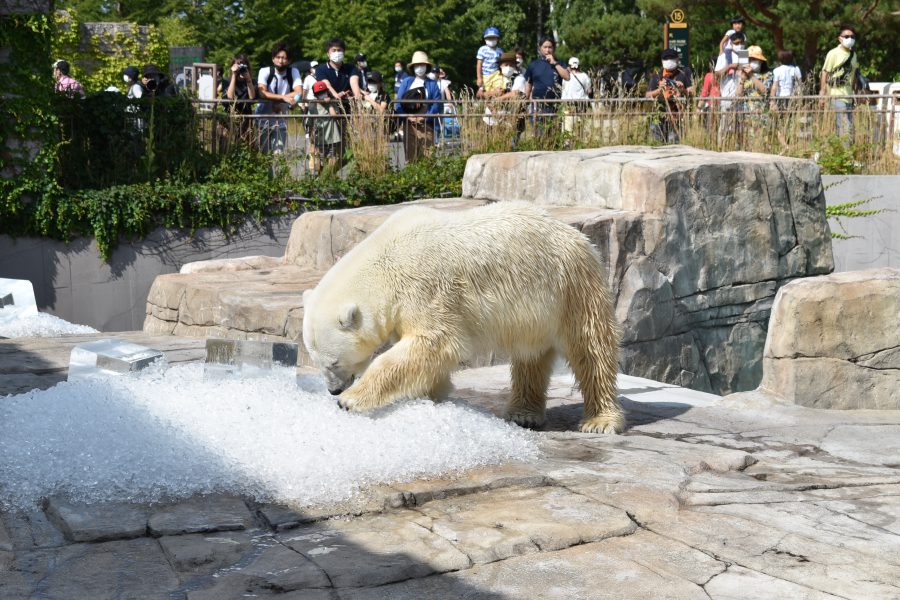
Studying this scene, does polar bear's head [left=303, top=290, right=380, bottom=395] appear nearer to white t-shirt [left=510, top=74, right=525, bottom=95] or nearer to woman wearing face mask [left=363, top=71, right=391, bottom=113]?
woman wearing face mask [left=363, top=71, right=391, bottom=113]

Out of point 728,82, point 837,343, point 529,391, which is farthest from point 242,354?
point 728,82

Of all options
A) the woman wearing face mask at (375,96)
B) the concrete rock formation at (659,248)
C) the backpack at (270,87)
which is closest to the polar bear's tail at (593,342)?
the concrete rock formation at (659,248)

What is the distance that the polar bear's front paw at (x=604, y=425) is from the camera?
479cm

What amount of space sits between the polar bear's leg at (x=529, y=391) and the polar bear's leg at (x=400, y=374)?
0.72 m

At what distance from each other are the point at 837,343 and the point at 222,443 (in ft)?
12.4

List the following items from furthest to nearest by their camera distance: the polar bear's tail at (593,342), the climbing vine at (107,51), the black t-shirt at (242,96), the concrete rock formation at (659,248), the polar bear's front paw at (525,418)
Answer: the climbing vine at (107,51) → the black t-shirt at (242,96) → the concrete rock formation at (659,248) → the polar bear's front paw at (525,418) → the polar bear's tail at (593,342)

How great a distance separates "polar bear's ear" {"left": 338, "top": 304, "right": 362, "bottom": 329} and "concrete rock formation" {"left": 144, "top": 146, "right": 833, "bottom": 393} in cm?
260

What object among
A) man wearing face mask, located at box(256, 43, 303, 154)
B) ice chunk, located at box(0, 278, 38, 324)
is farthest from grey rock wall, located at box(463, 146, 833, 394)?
ice chunk, located at box(0, 278, 38, 324)

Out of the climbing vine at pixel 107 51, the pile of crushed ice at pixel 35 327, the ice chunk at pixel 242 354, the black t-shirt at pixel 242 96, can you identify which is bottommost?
the pile of crushed ice at pixel 35 327

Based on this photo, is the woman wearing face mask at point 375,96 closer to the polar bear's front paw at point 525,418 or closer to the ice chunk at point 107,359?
the ice chunk at point 107,359

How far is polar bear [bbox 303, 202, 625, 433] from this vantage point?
419 cm

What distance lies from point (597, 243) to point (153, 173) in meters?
5.89

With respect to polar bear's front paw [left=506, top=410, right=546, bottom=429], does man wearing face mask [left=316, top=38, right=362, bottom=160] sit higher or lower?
higher

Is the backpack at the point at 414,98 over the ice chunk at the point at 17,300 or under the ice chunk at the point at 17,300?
over
